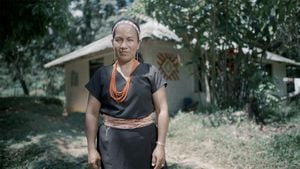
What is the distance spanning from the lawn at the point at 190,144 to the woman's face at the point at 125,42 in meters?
3.46

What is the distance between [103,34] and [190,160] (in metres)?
22.2

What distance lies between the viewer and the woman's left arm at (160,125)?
7.16ft

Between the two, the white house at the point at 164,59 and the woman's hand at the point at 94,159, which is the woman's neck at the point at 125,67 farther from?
the white house at the point at 164,59

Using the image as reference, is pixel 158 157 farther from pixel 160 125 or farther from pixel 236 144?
pixel 236 144

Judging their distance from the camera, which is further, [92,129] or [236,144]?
[236,144]

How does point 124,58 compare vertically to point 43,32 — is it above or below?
below

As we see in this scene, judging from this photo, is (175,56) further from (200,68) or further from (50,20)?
(50,20)

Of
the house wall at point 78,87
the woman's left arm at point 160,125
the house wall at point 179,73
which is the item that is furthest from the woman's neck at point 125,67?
the house wall at point 78,87

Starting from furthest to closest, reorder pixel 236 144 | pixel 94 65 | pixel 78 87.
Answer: pixel 78 87 < pixel 94 65 < pixel 236 144

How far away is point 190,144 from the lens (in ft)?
22.8

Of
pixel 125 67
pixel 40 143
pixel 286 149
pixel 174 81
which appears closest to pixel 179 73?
pixel 174 81

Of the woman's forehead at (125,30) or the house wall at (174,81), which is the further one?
the house wall at (174,81)

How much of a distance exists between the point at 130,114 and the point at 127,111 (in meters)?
0.03

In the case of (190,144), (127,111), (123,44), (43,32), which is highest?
(43,32)
